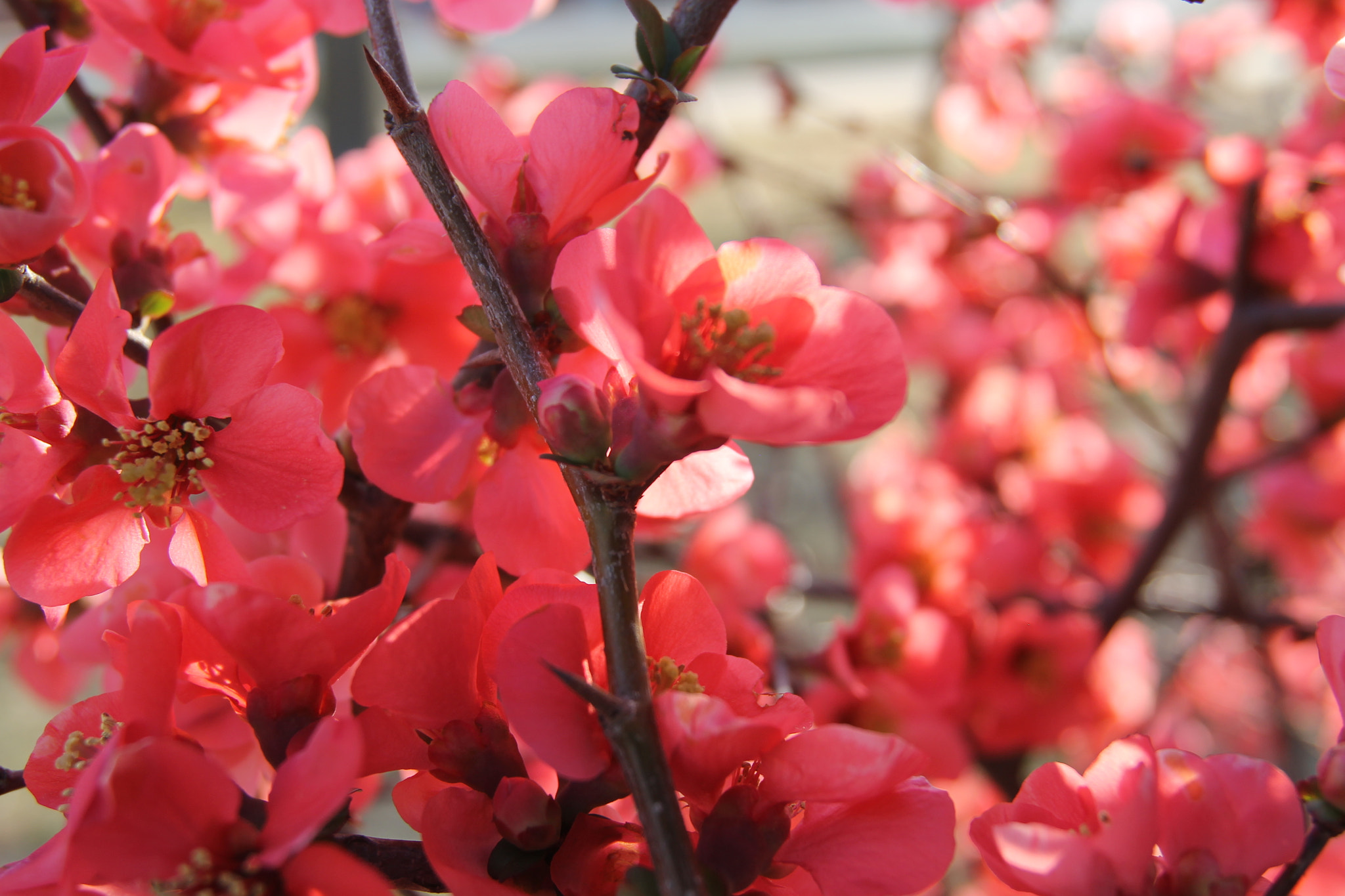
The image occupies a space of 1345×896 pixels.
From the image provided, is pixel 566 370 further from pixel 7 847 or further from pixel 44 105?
pixel 7 847

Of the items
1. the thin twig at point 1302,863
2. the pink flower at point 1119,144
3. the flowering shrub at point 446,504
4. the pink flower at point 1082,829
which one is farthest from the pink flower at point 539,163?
the pink flower at point 1119,144

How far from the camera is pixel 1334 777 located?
0.41 m

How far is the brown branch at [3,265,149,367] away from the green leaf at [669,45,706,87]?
30 centimetres

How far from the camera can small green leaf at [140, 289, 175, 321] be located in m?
0.52

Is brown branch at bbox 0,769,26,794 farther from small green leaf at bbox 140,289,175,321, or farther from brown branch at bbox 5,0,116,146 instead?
brown branch at bbox 5,0,116,146

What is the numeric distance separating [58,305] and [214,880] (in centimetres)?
29

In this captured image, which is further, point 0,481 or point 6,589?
point 6,589

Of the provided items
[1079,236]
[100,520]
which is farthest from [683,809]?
[1079,236]

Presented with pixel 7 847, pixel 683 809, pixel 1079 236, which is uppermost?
pixel 683 809

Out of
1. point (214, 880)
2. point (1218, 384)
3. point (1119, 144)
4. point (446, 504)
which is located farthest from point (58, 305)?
point (1119, 144)

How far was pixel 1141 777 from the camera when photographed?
0.39 metres

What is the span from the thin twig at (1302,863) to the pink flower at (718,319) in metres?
0.28

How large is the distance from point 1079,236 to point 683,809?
2923 mm

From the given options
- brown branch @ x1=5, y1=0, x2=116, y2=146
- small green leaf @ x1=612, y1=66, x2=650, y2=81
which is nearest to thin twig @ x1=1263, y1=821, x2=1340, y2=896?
small green leaf @ x1=612, y1=66, x2=650, y2=81
